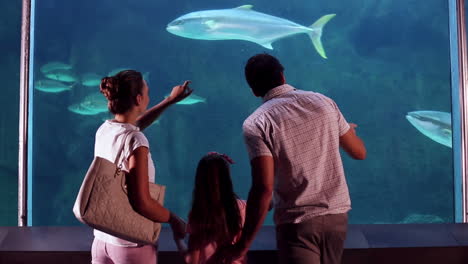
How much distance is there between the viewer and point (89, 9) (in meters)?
13.4

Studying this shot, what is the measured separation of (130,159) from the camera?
1.52m

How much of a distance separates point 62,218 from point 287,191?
24.5 ft

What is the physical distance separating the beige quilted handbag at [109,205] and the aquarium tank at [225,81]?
3954 millimetres

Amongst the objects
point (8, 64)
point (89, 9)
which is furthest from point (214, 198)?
point (89, 9)

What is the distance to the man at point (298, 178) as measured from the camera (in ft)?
5.30

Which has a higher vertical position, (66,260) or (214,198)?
(214,198)

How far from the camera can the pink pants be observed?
1.54 metres

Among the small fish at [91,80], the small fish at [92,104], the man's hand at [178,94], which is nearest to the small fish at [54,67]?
the small fish at [91,80]

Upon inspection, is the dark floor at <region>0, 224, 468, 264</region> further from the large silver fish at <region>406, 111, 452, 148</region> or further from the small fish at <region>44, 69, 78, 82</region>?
the small fish at <region>44, 69, 78, 82</region>

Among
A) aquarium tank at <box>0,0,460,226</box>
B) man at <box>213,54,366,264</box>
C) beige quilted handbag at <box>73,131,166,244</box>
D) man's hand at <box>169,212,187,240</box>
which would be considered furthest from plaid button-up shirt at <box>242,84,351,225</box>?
aquarium tank at <box>0,0,460,226</box>

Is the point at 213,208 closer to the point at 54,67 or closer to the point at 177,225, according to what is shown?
the point at 177,225

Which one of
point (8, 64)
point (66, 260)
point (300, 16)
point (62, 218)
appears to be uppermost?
point (300, 16)

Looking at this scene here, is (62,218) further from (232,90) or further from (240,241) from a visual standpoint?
(240,241)

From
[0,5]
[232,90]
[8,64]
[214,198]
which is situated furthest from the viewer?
[232,90]
